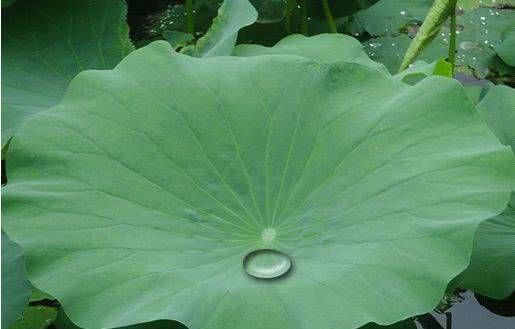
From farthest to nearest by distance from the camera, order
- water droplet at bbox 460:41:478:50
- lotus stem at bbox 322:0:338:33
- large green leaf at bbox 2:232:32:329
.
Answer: water droplet at bbox 460:41:478:50 < lotus stem at bbox 322:0:338:33 < large green leaf at bbox 2:232:32:329

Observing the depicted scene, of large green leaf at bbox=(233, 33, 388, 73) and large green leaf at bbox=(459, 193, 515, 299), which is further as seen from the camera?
large green leaf at bbox=(233, 33, 388, 73)

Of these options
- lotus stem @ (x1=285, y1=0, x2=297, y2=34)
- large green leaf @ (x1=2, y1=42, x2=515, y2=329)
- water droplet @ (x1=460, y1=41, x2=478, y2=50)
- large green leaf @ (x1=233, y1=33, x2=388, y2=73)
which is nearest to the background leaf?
large green leaf @ (x1=233, y1=33, x2=388, y2=73)

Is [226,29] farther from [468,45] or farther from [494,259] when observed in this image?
[468,45]

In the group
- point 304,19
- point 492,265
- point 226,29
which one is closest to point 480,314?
point 492,265

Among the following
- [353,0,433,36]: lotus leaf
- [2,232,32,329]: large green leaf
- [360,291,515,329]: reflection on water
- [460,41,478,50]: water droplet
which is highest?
[2,232,32,329]: large green leaf

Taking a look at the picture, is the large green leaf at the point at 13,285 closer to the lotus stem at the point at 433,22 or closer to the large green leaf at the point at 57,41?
the large green leaf at the point at 57,41

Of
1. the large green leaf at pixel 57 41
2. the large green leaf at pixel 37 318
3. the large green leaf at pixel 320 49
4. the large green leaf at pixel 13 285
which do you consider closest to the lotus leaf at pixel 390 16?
the large green leaf at pixel 320 49

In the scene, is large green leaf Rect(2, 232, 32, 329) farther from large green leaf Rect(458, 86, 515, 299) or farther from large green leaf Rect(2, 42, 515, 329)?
large green leaf Rect(458, 86, 515, 299)

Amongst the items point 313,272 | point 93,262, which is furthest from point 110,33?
point 313,272
